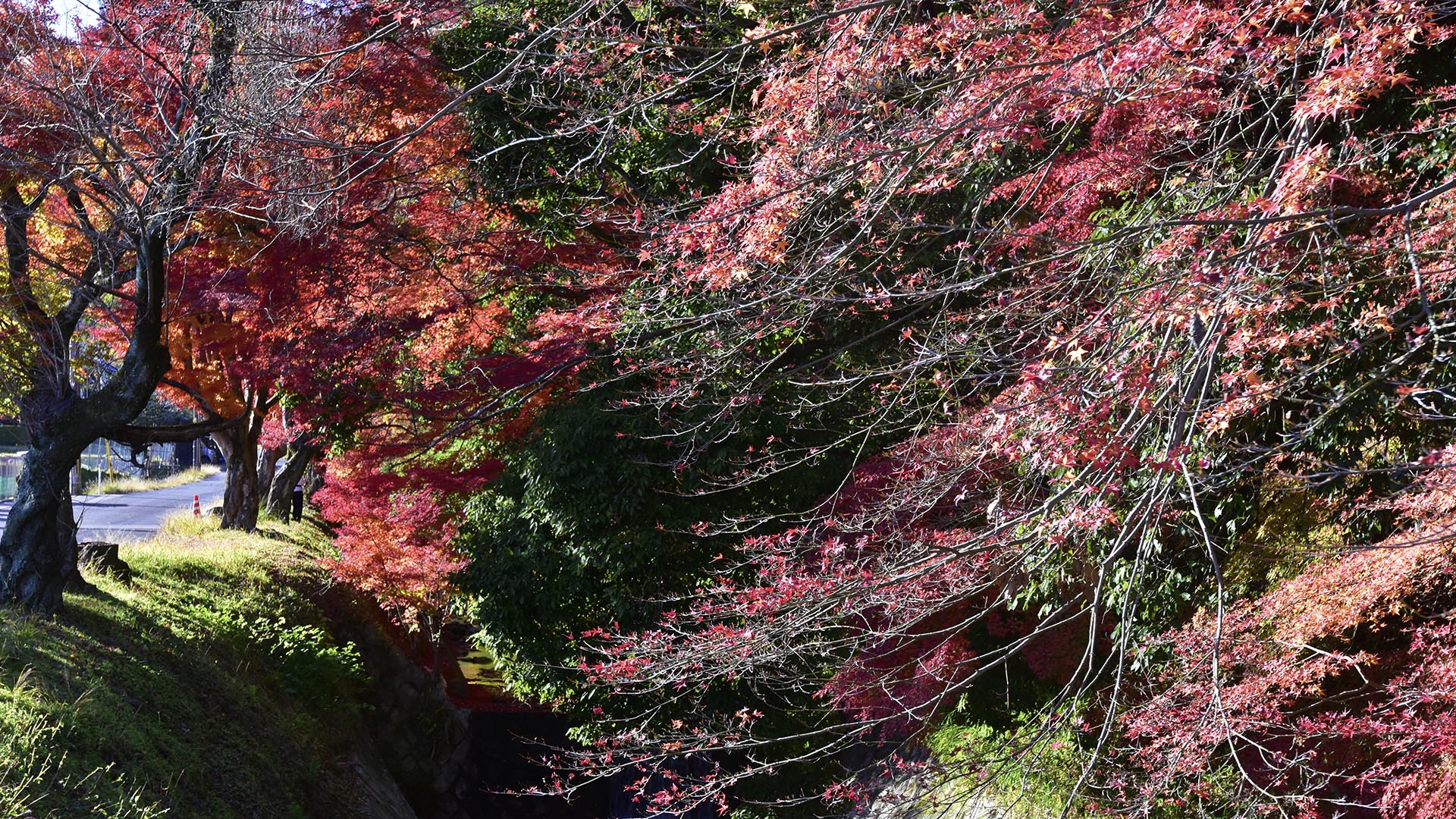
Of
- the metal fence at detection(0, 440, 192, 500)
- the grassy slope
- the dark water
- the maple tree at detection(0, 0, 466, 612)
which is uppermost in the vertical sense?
the maple tree at detection(0, 0, 466, 612)

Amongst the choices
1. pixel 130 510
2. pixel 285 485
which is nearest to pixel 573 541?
pixel 285 485

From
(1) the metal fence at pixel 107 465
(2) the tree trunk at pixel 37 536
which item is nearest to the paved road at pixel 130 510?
(1) the metal fence at pixel 107 465

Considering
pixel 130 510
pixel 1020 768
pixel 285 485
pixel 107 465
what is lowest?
pixel 1020 768

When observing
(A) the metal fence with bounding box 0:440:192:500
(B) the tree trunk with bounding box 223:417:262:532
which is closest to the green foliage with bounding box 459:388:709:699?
(A) the metal fence with bounding box 0:440:192:500

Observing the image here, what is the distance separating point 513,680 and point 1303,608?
24.3 feet

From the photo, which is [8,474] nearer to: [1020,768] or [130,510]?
[130,510]

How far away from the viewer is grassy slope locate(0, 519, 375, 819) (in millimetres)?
6062

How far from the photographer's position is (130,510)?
2244 cm

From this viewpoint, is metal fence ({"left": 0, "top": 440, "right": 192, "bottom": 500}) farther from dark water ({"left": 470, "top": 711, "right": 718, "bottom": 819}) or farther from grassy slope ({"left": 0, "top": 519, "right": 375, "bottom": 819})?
dark water ({"left": 470, "top": 711, "right": 718, "bottom": 819})

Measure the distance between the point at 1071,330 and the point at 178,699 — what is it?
702 cm

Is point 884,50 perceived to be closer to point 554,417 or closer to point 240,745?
point 554,417

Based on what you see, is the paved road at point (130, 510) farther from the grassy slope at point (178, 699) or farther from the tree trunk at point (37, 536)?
the tree trunk at point (37, 536)

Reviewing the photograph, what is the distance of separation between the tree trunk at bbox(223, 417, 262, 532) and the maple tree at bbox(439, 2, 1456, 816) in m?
11.1

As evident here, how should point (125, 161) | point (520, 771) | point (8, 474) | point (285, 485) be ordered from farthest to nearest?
point (8, 474) < point (285, 485) < point (520, 771) < point (125, 161)
